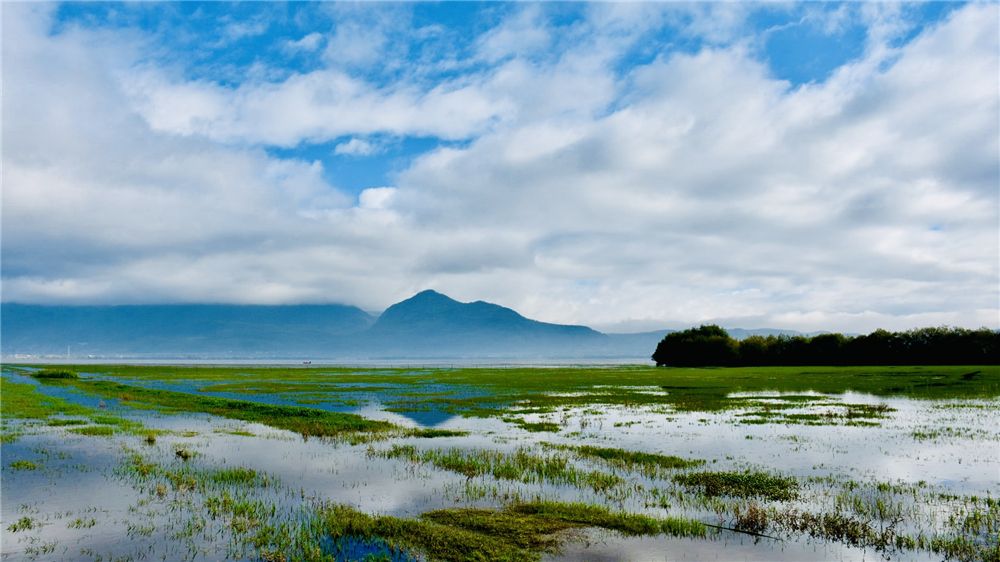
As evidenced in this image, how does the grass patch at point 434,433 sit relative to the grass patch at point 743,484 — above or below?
below

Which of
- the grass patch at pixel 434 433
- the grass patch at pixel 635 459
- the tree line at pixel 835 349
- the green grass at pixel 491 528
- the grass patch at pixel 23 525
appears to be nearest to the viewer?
the green grass at pixel 491 528

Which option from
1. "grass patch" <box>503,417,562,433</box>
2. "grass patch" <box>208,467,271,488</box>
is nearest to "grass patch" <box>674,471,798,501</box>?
"grass patch" <box>503,417,562,433</box>

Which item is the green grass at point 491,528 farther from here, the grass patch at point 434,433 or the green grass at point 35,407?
the green grass at point 35,407

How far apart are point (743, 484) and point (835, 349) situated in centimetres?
13449

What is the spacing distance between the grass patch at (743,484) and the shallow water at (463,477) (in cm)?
79

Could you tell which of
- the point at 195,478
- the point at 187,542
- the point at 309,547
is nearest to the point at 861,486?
the point at 309,547

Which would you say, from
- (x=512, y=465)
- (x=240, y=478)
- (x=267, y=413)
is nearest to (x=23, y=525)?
(x=240, y=478)

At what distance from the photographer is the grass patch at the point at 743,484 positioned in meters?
18.8

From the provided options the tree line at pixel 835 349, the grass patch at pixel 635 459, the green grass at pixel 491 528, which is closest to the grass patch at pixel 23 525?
the green grass at pixel 491 528

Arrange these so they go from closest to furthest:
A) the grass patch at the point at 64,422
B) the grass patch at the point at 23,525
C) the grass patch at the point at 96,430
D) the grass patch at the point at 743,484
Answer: the grass patch at the point at 23,525 → the grass patch at the point at 743,484 → the grass patch at the point at 96,430 → the grass patch at the point at 64,422

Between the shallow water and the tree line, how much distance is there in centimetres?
9628

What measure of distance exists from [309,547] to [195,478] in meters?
10.7

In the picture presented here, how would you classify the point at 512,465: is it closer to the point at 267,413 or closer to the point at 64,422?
the point at 267,413

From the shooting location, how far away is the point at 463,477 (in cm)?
2184
